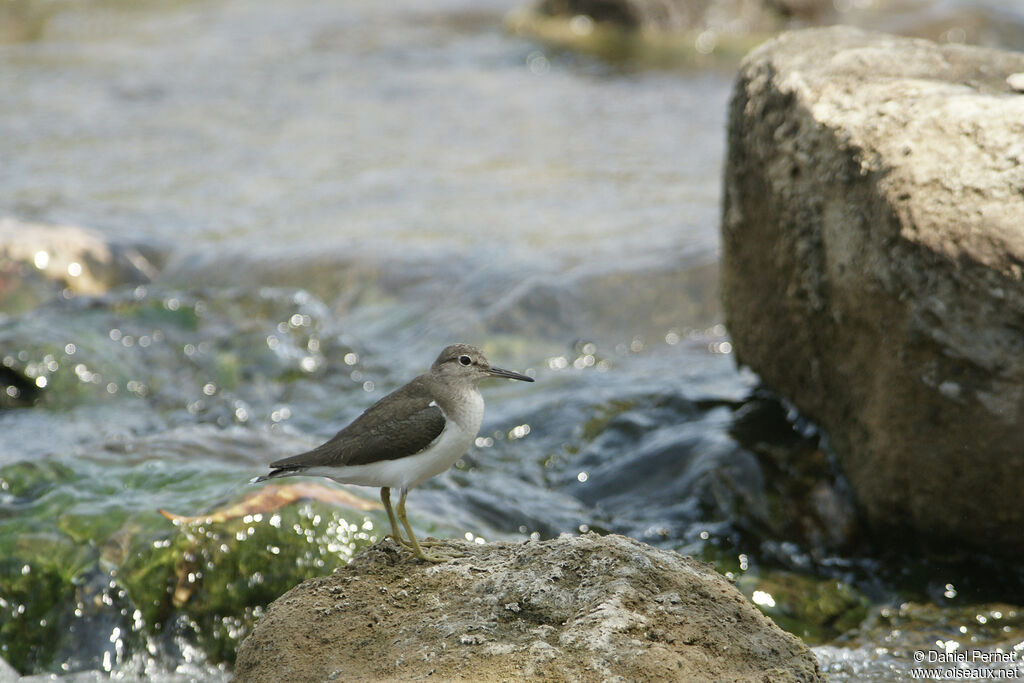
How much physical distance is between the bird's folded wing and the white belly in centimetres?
3

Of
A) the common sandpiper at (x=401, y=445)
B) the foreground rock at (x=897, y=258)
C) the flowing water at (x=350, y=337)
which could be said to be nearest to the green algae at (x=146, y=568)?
the flowing water at (x=350, y=337)

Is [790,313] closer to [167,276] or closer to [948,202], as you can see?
[948,202]

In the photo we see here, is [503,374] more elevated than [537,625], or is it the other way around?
[503,374]

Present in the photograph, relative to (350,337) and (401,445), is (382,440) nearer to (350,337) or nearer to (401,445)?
(401,445)

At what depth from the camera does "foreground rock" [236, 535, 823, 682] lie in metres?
3.66

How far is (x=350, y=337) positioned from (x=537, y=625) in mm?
6507

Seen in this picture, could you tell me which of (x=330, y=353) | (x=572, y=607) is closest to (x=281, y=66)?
(x=330, y=353)

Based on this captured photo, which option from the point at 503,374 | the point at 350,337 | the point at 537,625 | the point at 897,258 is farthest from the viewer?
the point at 350,337

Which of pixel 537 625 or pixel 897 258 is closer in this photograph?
pixel 537 625

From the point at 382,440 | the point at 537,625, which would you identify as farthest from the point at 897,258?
the point at 537,625

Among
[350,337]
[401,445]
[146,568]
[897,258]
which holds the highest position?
[897,258]

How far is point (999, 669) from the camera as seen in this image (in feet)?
17.5

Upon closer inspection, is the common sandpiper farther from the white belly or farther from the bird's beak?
Result: the bird's beak

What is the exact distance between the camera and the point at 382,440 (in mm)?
4801
